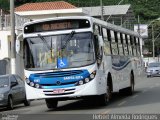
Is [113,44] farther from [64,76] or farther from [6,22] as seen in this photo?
[6,22]

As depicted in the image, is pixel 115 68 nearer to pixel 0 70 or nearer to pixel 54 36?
pixel 54 36

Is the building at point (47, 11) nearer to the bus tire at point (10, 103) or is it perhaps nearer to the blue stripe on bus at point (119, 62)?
the blue stripe on bus at point (119, 62)

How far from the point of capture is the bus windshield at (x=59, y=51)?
17469 mm

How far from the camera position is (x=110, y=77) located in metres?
20.1

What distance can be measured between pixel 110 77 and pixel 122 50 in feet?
Result: 12.3

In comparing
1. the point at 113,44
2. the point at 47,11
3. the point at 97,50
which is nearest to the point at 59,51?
the point at 97,50

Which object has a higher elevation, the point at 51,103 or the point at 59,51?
the point at 59,51

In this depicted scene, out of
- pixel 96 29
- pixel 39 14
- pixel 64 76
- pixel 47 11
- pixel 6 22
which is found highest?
pixel 47 11

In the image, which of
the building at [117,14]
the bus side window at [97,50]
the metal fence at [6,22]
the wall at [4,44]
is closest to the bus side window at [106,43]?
the bus side window at [97,50]

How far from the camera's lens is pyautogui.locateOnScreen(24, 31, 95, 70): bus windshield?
17.5 m

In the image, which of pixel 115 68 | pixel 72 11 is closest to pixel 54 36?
pixel 115 68

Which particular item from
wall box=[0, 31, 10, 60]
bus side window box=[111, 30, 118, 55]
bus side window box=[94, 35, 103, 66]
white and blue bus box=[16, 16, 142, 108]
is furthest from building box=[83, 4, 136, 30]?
white and blue bus box=[16, 16, 142, 108]

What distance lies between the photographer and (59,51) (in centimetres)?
1762

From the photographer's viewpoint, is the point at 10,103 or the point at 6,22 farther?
the point at 6,22
